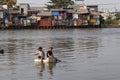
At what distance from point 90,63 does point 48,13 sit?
104829mm

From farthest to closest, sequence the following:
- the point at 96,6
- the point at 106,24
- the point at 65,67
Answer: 1. the point at 106,24
2. the point at 96,6
3. the point at 65,67

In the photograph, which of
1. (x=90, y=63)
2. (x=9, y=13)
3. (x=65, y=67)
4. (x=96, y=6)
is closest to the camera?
(x=65, y=67)

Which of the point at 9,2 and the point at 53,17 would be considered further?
the point at 9,2

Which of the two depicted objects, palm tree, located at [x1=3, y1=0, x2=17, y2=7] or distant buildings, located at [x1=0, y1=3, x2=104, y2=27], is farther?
palm tree, located at [x1=3, y1=0, x2=17, y2=7]

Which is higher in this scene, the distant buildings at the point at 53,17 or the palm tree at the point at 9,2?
the palm tree at the point at 9,2

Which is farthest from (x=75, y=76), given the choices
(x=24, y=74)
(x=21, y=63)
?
(x=21, y=63)

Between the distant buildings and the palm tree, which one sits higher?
the palm tree

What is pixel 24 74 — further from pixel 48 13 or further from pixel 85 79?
pixel 48 13

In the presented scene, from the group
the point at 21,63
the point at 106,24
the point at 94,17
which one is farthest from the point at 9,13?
the point at 21,63

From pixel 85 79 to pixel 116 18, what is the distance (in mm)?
149572

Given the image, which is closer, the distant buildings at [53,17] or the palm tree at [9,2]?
the distant buildings at [53,17]

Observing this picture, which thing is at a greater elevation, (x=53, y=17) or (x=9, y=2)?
(x=9, y=2)

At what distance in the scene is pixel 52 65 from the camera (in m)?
27.2

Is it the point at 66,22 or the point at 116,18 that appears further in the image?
the point at 116,18
